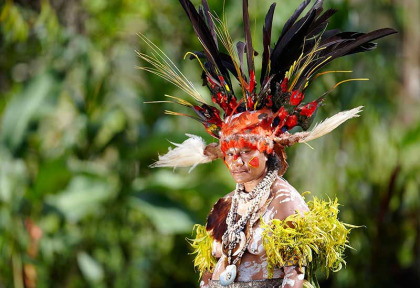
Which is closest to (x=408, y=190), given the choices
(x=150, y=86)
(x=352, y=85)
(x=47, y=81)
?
(x=352, y=85)

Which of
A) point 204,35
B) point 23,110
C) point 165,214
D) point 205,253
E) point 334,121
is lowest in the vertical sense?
point 165,214

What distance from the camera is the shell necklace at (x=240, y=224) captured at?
2.04 meters

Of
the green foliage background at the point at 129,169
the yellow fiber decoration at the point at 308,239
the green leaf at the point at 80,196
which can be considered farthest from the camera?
the green leaf at the point at 80,196

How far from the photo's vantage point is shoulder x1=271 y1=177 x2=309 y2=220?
6.66ft

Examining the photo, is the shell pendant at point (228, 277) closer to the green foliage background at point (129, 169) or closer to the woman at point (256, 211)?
the woman at point (256, 211)

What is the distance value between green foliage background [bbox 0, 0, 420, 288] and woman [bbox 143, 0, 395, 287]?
2.68 metres

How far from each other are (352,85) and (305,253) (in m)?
3.13

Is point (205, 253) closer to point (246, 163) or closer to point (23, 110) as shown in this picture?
point (246, 163)

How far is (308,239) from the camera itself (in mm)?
1962

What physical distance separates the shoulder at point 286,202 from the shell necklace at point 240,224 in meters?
0.04

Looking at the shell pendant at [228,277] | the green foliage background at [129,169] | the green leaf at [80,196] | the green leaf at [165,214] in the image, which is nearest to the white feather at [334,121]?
the shell pendant at [228,277]

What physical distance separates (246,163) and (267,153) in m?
0.07

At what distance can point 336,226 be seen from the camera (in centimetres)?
203

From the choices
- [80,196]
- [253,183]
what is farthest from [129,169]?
[253,183]
